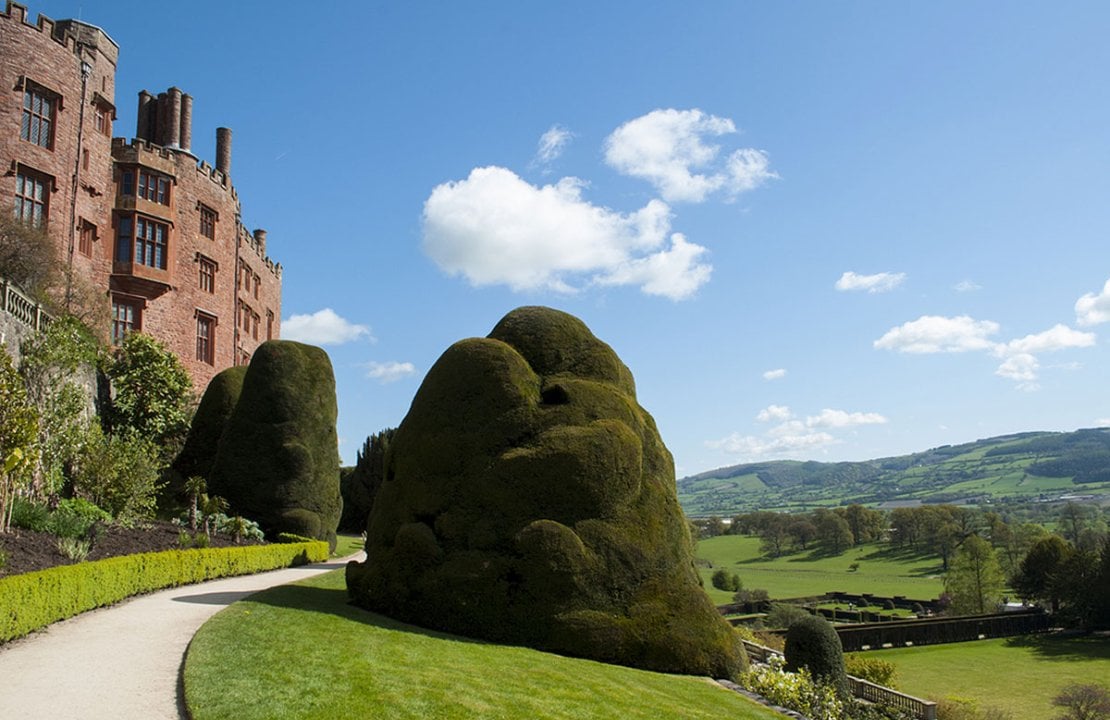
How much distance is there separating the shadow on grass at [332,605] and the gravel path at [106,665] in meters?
1.04

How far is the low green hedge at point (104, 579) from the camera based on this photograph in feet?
36.8

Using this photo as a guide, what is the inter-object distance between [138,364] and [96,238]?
646 cm

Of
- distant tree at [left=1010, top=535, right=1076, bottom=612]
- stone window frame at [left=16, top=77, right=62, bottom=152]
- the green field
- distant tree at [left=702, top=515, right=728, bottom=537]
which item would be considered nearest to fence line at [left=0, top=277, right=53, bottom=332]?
stone window frame at [left=16, top=77, right=62, bottom=152]

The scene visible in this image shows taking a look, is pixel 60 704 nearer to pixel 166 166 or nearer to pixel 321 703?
pixel 321 703

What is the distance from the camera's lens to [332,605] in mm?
14797

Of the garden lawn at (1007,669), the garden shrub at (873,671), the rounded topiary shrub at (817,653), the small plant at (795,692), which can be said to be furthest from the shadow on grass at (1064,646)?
the small plant at (795,692)

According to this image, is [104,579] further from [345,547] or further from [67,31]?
[67,31]

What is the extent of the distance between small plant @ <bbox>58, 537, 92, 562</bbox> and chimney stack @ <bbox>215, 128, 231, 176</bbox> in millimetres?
32045

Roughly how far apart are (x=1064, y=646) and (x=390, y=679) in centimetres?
4848

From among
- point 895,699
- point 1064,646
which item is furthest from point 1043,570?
point 895,699

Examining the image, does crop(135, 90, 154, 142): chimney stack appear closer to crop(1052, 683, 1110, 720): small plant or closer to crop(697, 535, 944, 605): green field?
crop(1052, 683, 1110, 720): small plant

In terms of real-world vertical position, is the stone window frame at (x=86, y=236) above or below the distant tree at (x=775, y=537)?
above

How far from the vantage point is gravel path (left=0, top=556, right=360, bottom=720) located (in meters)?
8.35

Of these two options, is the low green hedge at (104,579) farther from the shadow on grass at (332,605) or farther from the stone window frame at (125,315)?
the stone window frame at (125,315)
